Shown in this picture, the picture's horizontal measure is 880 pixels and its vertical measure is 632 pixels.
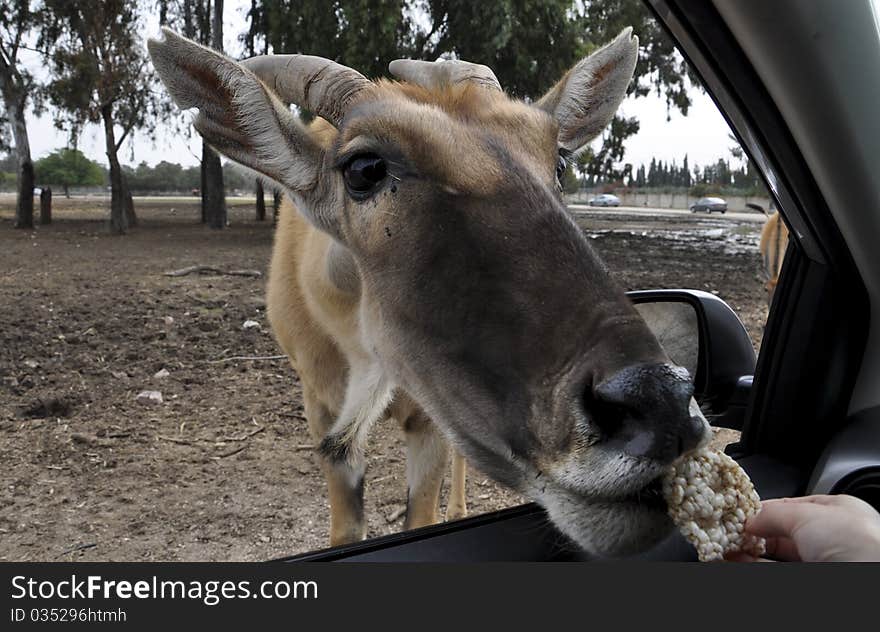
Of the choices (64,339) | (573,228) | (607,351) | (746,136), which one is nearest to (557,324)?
(607,351)

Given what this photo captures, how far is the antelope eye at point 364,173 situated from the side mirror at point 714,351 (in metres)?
0.91

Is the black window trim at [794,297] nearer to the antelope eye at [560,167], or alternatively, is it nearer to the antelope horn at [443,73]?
the antelope eye at [560,167]

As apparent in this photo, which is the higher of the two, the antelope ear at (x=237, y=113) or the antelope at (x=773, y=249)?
the antelope ear at (x=237, y=113)

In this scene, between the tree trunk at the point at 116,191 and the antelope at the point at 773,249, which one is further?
the tree trunk at the point at 116,191

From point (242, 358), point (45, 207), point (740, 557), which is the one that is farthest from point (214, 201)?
point (740, 557)

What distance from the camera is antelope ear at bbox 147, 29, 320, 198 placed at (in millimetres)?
2262

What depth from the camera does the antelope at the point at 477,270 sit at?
→ 1413 millimetres

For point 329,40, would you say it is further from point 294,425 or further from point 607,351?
point 607,351

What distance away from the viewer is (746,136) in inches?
81.9

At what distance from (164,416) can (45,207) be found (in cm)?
908

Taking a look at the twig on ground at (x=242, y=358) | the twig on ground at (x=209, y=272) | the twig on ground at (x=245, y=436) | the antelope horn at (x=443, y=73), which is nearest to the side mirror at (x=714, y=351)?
the antelope horn at (x=443, y=73)

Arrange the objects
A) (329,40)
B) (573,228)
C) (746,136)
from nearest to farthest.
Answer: (573,228)
(746,136)
(329,40)

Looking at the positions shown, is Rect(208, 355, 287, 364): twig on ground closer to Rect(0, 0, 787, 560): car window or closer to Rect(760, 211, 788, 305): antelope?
Rect(0, 0, 787, 560): car window

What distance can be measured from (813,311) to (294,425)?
12.5 ft
